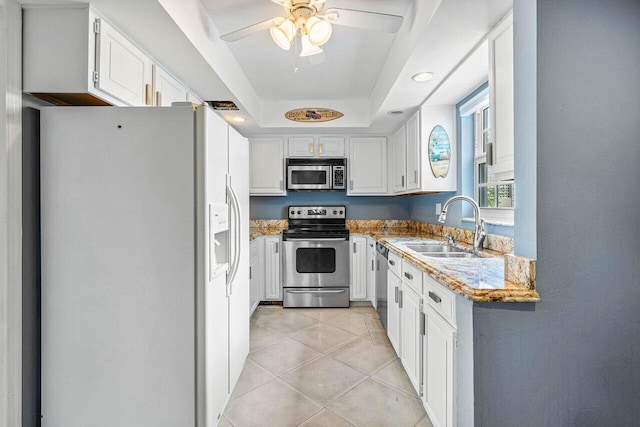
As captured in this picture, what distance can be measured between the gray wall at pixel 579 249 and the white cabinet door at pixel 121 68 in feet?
6.06

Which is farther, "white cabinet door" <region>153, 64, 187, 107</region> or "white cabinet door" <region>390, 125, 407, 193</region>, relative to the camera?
"white cabinet door" <region>390, 125, 407, 193</region>

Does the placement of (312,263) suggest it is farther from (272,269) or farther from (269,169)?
(269,169)

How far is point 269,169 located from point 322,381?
265 centimetres

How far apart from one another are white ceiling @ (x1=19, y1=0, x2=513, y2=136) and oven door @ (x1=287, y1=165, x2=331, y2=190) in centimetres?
68

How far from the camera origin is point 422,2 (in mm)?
1812

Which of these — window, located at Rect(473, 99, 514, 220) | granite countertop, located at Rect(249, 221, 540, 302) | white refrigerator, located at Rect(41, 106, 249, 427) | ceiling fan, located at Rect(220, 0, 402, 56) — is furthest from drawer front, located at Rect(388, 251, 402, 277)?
ceiling fan, located at Rect(220, 0, 402, 56)

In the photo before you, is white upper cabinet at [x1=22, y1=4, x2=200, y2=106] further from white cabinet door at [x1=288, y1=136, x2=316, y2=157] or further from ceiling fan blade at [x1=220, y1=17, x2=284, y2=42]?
white cabinet door at [x1=288, y1=136, x2=316, y2=157]

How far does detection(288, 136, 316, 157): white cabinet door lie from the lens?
4184 mm

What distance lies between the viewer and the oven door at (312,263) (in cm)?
389

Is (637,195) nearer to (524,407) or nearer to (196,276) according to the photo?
(524,407)

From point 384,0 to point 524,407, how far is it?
6.89 feet

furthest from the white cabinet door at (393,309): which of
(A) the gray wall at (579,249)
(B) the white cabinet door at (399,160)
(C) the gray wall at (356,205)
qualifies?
(C) the gray wall at (356,205)

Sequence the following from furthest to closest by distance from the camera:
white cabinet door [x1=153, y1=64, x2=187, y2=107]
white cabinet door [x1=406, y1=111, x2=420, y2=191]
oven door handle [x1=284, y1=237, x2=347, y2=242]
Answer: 1. oven door handle [x1=284, y1=237, x2=347, y2=242]
2. white cabinet door [x1=406, y1=111, x2=420, y2=191]
3. white cabinet door [x1=153, y1=64, x2=187, y2=107]

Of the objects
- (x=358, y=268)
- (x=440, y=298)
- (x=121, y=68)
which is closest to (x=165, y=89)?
(x=121, y=68)
